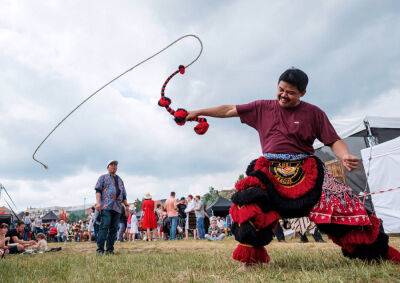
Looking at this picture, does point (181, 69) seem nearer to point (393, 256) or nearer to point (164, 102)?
point (164, 102)

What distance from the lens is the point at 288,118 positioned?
3822 mm

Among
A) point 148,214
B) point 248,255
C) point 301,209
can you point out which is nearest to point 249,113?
point 301,209

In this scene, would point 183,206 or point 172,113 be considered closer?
point 172,113

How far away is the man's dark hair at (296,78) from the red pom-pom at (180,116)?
1.04 metres

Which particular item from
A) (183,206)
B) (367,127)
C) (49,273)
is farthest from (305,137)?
(183,206)

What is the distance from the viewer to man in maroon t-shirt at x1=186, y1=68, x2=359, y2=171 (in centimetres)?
371

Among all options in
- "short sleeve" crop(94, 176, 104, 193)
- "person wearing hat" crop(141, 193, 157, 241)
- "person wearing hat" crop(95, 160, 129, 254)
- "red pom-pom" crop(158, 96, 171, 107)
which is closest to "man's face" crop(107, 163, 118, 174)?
"person wearing hat" crop(95, 160, 129, 254)

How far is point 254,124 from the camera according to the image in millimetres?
4039

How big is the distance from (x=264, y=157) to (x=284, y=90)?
0.70 m

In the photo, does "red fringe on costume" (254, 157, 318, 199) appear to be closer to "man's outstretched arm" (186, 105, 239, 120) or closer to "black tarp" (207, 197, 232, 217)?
"man's outstretched arm" (186, 105, 239, 120)

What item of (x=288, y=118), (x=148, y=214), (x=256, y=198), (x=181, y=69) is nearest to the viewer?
(x=256, y=198)

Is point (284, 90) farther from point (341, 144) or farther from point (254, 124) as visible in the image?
point (341, 144)

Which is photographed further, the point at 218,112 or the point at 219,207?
the point at 219,207

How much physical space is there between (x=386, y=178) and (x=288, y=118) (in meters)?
8.40
